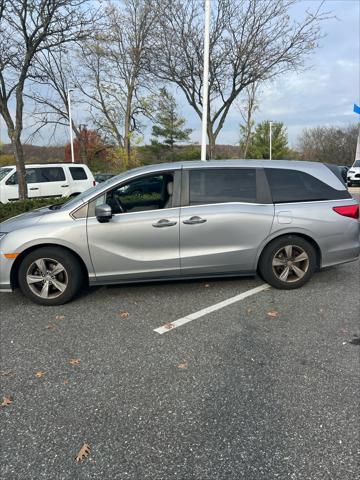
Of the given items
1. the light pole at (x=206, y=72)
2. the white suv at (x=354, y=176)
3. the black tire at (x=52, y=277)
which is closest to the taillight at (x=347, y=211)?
the black tire at (x=52, y=277)

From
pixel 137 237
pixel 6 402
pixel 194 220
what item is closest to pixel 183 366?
pixel 6 402

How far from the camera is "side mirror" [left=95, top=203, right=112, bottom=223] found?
405 centimetres

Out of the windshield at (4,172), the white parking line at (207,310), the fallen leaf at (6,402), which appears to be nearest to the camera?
the fallen leaf at (6,402)

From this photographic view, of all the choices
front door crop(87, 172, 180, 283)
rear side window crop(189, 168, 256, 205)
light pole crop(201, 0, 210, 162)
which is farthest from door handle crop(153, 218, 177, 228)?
light pole crop(201, 0, 210, 162)

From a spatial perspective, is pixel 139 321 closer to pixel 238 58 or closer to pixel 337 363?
pixel 337 363

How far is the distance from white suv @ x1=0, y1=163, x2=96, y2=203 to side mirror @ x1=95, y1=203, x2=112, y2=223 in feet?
29.0

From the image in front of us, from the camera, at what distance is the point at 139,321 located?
3.81 m

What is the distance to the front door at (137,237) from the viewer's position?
13.7 ft

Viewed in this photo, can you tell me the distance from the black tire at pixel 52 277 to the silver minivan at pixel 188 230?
0.04 ft

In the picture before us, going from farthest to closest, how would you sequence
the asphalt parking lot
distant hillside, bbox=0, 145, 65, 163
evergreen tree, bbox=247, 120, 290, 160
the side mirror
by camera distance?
evergreen tree, bbox=247, 120, 290, 160
distant hillside, bbox=0, 145, 65, 163
the side mirror
the asphalt parking lot

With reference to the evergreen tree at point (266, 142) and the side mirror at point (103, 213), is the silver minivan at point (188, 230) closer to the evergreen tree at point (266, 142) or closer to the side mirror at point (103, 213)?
the side mirror at point (103, 213)

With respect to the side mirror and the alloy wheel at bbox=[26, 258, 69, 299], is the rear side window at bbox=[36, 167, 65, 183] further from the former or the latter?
the side mirror

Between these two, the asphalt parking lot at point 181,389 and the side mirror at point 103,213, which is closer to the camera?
the asphalt parking lot at point 181,389

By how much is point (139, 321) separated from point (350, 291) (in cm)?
277
